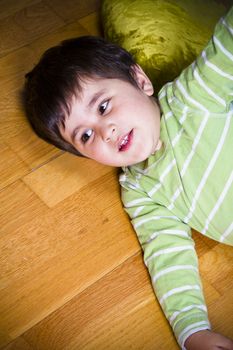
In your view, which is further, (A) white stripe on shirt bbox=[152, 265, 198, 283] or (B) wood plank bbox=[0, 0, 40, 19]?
(B) wood plank bbox=[0, 0, 40, 19]

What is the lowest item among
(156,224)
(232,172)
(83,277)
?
A: (83,277)

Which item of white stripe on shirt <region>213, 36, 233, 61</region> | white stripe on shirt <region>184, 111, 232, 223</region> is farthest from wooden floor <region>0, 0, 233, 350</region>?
white stripe on shirt <region>213, 36, 233, 61</region>

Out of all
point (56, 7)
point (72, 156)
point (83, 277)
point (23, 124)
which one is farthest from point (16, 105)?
point (83, 277)

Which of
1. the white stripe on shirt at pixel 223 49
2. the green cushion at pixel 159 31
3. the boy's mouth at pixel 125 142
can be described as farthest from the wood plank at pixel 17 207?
the white stripe on shirt at pixel 223 49

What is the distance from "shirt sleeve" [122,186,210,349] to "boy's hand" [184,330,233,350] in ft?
0.04

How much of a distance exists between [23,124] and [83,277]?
434 millimetres

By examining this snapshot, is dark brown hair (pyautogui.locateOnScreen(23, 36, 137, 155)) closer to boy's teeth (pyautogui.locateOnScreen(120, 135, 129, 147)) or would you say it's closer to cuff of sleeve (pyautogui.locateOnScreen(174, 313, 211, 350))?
boy's teeth (pyautogui.locateOnScreen(120, 135, 129, 147))

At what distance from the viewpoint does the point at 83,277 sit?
3.30 ft

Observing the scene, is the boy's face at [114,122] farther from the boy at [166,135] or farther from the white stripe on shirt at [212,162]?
the white stripe on shirt at [212,162]

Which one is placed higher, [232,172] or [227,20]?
[227,20]

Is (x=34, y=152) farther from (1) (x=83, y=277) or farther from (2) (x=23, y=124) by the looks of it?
(1) (x=83, y=277)

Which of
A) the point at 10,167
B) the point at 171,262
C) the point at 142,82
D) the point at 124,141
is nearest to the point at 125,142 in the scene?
the point at 124,141

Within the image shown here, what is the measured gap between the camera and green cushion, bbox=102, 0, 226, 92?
1120mm

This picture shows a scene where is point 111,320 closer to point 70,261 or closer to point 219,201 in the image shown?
point 70,261
